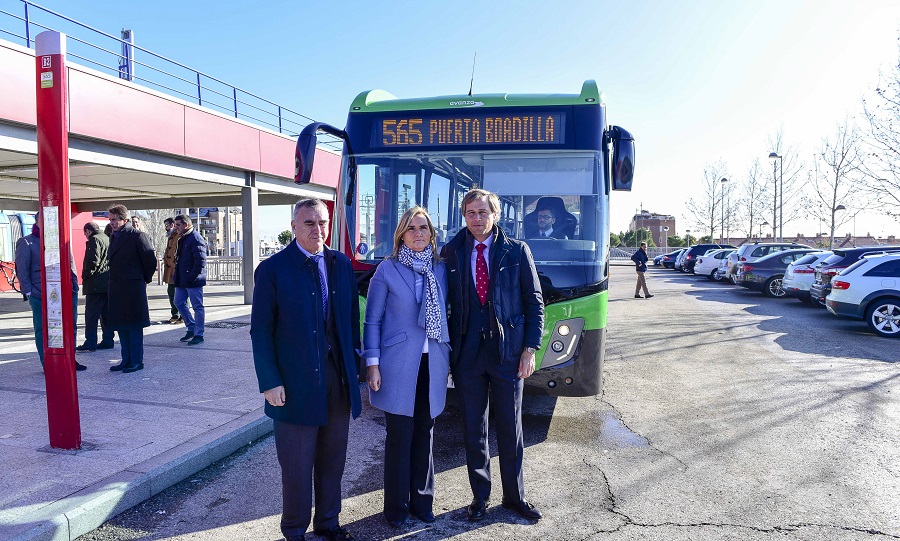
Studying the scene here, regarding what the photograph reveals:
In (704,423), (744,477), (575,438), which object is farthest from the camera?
(704,423)

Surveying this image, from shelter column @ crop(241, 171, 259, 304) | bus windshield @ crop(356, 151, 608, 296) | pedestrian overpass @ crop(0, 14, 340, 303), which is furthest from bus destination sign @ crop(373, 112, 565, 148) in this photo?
shelter column @ crop(241, 171, 259, 304)

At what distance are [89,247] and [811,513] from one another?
8.11 meters

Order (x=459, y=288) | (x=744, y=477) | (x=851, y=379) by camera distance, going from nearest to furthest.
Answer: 1. (x=459, y=288)
2. (x=744, y=477)
3. (x=851, y=379)

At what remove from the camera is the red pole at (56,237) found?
4305mm

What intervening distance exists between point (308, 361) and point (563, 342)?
2.34 m

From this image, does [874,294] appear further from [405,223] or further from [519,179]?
[405,223]

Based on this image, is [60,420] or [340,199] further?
[340,199]

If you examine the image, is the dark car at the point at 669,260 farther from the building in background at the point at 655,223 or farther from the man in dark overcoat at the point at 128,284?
the building in background at the point at 655,223

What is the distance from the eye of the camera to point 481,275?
11.9ft

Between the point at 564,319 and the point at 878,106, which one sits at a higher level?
the point at 878,106

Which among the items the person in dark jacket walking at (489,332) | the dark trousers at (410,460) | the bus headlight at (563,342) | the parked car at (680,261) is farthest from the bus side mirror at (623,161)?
the parked car at (680,261)

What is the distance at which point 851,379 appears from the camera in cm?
737

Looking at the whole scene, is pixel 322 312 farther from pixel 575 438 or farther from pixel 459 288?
pixel 575 438

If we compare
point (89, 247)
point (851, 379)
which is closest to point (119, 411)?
point (89, 247)
